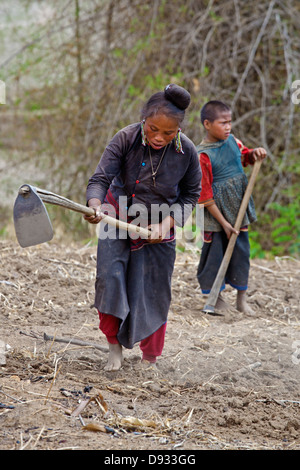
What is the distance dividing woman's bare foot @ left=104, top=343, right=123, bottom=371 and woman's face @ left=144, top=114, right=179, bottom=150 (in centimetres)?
113

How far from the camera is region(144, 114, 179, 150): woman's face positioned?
287 centimetres

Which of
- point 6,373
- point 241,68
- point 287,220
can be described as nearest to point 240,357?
point 6,373

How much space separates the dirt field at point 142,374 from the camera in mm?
2432

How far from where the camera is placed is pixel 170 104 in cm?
290

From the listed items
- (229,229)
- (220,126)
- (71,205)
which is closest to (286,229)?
(229,229)

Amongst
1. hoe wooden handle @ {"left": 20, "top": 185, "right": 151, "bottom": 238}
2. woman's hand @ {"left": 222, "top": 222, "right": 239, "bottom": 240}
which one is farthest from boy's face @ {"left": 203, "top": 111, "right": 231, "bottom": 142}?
hoe wooden handle @ {"left": 20, "top": 185, "right": 151, "bottom": 238}

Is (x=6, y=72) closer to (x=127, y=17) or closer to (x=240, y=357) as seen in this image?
(x=127, y=17)

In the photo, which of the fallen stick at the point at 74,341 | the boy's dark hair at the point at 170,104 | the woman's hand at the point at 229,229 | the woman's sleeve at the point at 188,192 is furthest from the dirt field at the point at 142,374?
the boy's dark hair at the point at 170,104

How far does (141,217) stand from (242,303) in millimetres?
1867

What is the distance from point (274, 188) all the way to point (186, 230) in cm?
150

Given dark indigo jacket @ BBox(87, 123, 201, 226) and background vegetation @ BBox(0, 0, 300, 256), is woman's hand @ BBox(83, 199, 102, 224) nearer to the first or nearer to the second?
dark indigo jacket @ BBox(87, 123, 201, 226)

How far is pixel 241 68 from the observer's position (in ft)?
24.9

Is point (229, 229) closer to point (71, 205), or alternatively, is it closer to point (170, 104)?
point (170, 104)

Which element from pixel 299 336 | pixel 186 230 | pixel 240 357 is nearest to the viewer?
pixel 240 357
